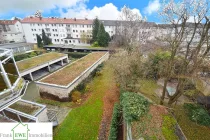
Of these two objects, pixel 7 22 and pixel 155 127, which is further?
pixel 7 22

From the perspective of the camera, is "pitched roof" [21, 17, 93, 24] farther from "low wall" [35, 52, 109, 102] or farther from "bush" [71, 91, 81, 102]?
"bush" [71, 91, 81, 102]

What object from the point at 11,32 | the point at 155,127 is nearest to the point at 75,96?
the point at 155,127

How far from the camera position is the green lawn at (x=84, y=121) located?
1085 centimetres

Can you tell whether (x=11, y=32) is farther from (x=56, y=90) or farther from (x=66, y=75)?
(x=56, y=90)

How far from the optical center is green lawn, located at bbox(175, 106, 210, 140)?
9.68 metres

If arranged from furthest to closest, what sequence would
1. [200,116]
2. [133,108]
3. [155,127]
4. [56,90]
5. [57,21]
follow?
[57,21]
[56,90]
[200,116]
[155,127]
[133,108]

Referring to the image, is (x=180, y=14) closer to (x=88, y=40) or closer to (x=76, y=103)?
(x=76, y=103)

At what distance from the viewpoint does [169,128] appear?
948 centimetres

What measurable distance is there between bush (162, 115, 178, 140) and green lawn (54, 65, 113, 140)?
17.8 feet

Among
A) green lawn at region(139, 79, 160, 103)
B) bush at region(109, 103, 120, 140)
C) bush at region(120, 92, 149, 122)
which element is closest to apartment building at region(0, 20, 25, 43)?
green lawn at region(139, 79, 160, 103)

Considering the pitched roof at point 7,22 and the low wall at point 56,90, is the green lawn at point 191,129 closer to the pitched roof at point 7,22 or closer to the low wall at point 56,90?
the low wall at point 56,90

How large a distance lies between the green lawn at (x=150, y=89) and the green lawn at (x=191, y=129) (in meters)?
2.89

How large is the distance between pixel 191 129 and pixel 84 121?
9129 mm

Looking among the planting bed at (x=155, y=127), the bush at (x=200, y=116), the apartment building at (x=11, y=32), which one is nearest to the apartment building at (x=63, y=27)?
the apartment building at (x=11, y=32)
